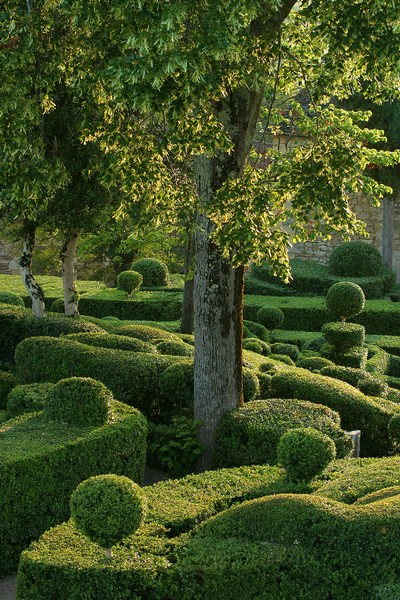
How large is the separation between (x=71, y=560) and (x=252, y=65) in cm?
504

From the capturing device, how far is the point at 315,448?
8.16 m

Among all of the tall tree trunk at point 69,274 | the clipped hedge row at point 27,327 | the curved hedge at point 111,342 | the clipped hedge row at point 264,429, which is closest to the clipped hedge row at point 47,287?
the tall tree trunk at point 69,274

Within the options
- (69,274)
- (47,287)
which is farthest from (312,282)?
(69,274)

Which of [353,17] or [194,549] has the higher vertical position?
[353,17]

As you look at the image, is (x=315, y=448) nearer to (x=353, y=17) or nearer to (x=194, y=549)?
(x=194, y=549)

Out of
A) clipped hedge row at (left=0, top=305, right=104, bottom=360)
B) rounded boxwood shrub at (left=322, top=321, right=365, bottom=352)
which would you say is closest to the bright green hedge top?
clipped hedge row at (left=0, top=305, right=104, bottom=360)

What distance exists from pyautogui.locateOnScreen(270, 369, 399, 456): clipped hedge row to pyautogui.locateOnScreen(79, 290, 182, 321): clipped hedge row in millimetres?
9445

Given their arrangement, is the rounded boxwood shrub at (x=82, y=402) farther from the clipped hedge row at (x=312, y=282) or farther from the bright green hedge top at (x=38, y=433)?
the clipped hedge row at (x=312, y=282)

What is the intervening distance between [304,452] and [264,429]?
7.16 feet

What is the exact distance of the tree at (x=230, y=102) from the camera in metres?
7.80

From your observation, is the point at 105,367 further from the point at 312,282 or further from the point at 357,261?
the point at 357,261

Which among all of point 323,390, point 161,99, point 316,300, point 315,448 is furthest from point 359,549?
point 316,300

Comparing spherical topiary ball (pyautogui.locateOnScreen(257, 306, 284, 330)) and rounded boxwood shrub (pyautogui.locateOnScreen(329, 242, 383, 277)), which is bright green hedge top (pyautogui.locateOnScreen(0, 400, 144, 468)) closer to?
spherical topiary ball (pyautogui.locateOnScreen(257, 306, 284, 330))

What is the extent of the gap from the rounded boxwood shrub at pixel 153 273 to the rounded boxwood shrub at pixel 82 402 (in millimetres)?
14959
